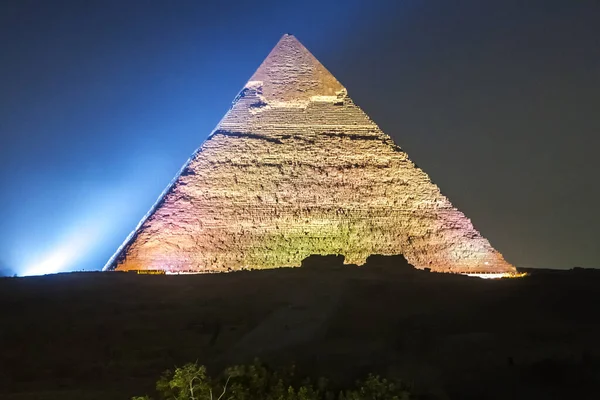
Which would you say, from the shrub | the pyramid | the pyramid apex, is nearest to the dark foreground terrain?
the shrub

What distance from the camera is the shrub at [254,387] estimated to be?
7.30 meters

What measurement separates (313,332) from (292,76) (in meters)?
15.9

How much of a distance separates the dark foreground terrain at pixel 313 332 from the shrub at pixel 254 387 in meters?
0.95

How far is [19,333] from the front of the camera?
1121cm

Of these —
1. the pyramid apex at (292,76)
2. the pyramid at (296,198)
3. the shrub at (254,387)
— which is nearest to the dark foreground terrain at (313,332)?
the shrub at (254,387)

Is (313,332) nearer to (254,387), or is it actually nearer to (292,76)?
(254,387)

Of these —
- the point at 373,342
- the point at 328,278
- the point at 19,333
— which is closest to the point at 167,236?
the point at 328,278

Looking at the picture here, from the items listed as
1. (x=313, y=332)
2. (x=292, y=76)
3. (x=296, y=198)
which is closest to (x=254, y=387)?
(x=313, y=332)

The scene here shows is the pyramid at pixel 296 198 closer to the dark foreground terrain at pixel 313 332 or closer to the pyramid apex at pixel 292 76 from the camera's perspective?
the pyramid apex at pixel 292 76

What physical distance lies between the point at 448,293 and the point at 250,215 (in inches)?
404

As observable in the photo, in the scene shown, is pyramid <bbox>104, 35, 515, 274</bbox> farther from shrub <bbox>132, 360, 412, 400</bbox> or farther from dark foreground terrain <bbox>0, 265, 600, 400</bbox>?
shrub <bbox>132, 360, 412, 400</bbox>

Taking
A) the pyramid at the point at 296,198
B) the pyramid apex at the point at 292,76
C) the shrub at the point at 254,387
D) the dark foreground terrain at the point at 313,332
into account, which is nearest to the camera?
the shrub at the point at 254,387

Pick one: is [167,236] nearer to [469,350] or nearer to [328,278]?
[328,278]

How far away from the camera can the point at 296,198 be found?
76.1ft
